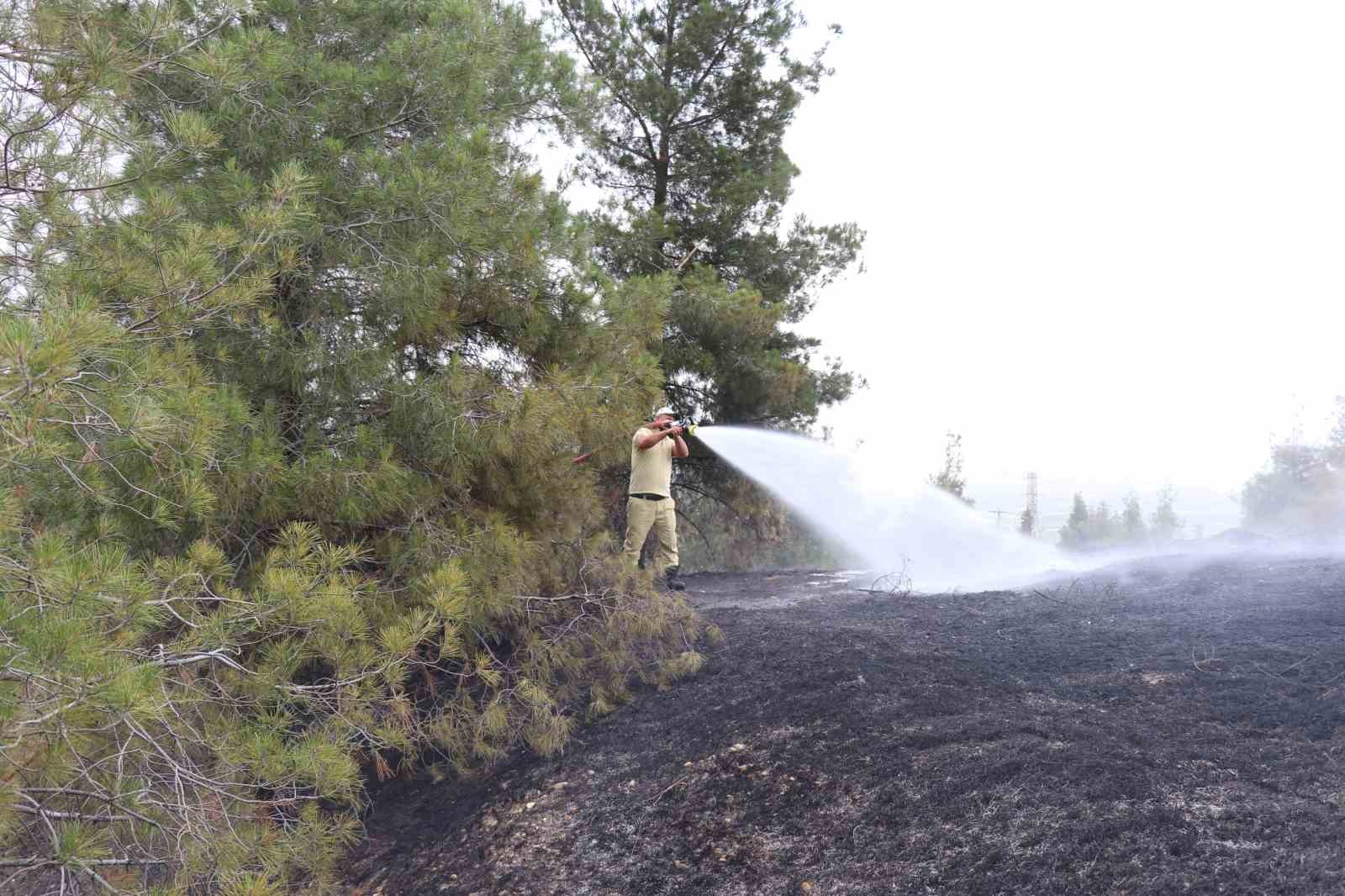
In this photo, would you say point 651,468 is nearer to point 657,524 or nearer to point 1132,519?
point 657,524

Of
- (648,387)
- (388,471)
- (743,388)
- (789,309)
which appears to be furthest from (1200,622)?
(789,309)

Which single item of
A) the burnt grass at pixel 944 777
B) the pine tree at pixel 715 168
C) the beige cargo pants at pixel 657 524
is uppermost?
the pine tree at pixel 715 168

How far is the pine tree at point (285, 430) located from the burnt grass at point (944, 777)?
0.48 m

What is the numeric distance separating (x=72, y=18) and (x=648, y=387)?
347cm

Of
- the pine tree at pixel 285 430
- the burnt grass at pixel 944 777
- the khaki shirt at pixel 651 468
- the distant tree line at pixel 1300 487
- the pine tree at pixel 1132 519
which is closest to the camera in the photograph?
the pine tree at pixel 285 430

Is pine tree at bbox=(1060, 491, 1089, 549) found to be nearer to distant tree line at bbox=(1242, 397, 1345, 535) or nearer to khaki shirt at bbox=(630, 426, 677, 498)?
distant tree line at bbox=(1242, 397, 1345, 535)

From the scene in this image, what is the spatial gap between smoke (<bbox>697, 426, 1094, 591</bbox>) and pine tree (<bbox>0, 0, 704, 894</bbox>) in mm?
4796

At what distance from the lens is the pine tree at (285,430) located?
107 inches

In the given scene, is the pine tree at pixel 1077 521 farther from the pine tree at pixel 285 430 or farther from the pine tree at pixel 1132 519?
the pine tree at pixel 285 430

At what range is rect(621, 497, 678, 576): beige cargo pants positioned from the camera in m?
7.09

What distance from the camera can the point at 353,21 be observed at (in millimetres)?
5148

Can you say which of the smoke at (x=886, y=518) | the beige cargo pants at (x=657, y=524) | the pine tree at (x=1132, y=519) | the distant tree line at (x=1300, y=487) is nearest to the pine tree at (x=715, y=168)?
the smoke at (x=886, y=518)

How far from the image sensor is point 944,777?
3.52 m

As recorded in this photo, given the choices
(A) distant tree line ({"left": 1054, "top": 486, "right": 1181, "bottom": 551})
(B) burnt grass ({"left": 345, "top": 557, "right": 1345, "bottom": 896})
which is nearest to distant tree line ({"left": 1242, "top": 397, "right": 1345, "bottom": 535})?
A: (A) distant tree line ({"left": 1054, "top": 486, "right": 1181, "bottom": 551})
